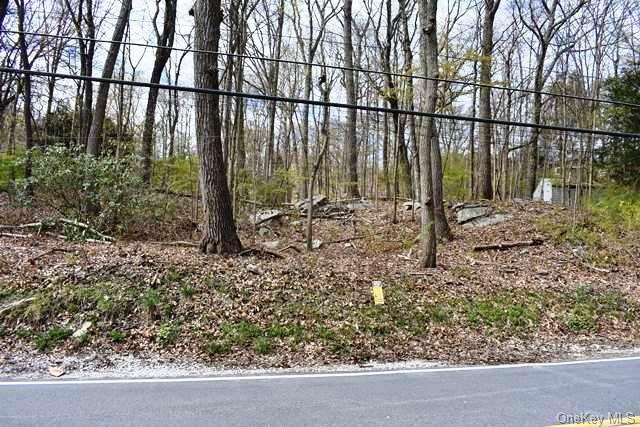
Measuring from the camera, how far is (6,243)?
8484 mm

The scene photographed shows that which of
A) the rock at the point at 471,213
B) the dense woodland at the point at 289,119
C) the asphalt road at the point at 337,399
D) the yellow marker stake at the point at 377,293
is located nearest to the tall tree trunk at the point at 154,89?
the dense woodland at the point at 289,119

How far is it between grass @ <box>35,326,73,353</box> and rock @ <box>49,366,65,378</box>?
1.90 ft

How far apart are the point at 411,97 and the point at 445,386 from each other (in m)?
11.2

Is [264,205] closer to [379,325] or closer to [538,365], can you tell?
[379,325]

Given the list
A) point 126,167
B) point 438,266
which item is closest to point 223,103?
point 126,167

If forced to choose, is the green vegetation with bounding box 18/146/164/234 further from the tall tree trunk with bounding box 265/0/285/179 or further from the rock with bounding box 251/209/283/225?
the tall tree trunk with bounding box 265/0/285/179

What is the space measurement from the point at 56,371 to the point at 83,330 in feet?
3.01

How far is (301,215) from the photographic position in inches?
618

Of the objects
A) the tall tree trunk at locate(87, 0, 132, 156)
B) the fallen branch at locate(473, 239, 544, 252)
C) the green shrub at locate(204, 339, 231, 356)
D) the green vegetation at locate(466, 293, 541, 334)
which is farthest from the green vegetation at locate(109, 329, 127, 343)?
the fallen branch at locate(473, 239, 544, 252)

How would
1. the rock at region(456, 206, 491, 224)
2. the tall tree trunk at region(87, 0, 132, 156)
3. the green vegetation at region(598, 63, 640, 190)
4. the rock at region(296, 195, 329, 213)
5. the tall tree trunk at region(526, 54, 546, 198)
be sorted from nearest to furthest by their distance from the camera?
the tall tree trunk at region(87, 0, 132, 156), the green vegetation at region(598, 63, 640, 190), the rock at region(456, 206, 491, 224), the rock at region(296, 195, 329, 213), the tall tree trunk at region(526, 54, 546, 198)

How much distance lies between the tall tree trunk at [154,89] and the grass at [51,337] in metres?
6.64

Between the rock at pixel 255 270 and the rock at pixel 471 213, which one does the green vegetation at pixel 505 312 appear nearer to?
the rock at pixel 255 270

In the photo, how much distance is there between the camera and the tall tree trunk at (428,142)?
870 cm

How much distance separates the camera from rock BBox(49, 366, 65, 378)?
4.78 meters
